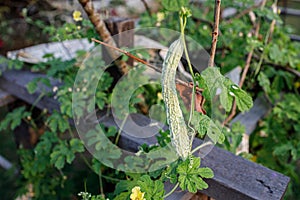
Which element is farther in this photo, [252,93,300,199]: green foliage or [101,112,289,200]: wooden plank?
[252,93,300,199]: green foliage

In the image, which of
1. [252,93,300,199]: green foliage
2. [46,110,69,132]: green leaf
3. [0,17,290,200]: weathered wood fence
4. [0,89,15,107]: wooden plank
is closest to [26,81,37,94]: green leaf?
[46,110,69,132]: green leaf

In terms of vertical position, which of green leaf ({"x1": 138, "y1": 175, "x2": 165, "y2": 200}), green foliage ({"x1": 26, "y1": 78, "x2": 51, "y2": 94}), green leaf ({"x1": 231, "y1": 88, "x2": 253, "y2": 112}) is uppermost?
green leaf ({"x1": 231, "y1": 88, "x2": 253, "y2": 112})

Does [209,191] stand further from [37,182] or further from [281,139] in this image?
[37,182]

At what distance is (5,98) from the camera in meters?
1.67

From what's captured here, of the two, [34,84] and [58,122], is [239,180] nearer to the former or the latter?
[58,122]

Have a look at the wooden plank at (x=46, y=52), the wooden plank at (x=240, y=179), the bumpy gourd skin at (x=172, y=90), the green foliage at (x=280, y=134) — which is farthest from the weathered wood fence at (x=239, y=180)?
the wooden plank at (x=46, y=52)

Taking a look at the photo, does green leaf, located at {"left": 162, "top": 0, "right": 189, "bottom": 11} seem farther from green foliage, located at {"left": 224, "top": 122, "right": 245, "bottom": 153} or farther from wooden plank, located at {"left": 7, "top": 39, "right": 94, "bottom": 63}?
wooden plank, located at {"left": 7, "top": 39, "right": 94, "bottom": 63}

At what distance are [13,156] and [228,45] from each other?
1690 millimetres

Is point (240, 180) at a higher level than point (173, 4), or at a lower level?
lower

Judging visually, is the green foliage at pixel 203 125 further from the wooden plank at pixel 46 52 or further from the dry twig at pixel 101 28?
the wooden plank at pixel 46 52

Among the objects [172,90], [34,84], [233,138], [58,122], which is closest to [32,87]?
[34,84]

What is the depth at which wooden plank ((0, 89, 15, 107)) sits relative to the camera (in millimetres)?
1660

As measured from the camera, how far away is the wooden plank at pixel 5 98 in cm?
166

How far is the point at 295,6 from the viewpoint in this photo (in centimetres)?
653
